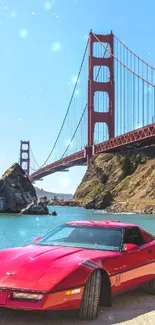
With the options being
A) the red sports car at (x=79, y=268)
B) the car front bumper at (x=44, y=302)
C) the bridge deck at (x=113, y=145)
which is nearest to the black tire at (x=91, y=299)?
the red sports car at (x=79, y=268)

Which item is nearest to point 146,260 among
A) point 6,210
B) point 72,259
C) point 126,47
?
point 72,259

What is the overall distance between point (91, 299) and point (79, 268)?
1.24ft

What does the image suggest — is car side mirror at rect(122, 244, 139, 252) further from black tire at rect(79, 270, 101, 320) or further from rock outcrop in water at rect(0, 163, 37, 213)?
rock outcrop in water at rect(0, 163, 37, 213)

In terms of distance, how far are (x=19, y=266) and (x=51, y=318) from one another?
0.68 meters

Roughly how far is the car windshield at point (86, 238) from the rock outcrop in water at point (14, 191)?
176 ft

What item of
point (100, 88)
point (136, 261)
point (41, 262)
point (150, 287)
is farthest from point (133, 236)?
point (100, 88)

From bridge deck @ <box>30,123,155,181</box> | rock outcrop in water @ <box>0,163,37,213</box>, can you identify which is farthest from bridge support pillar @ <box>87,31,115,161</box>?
rock outcrop in water @ <box>0,163,37,213</box>

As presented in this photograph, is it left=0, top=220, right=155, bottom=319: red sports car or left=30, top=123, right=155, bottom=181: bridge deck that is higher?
left=30, top=123, right=155, bottom=181: bridge deck

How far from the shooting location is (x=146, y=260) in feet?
22.7

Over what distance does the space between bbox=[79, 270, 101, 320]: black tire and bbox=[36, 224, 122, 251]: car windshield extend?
2.65 ft

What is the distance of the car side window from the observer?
22.3 feet

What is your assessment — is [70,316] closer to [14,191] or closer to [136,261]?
[136,261]

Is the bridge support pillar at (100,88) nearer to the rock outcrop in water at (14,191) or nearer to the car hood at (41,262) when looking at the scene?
the rock outcrop in water at (14,191)

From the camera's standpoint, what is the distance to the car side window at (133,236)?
6.80 metres
